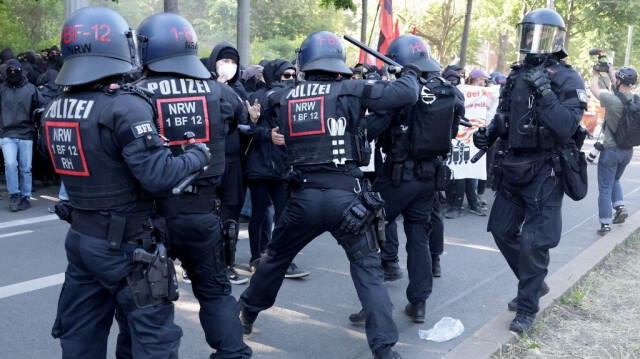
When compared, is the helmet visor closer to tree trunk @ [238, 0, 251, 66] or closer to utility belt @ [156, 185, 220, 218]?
utility belt @ [156, 185, 220, 218]

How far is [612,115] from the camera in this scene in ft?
27.3

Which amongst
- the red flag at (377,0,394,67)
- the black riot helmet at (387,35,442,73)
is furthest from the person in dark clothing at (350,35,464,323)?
the red flag at (377,0,394,67)

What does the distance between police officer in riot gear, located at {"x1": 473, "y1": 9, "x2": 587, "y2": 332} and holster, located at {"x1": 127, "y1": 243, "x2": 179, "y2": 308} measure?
2.69 metres

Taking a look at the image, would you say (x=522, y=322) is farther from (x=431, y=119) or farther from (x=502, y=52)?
(x=502, y=52)

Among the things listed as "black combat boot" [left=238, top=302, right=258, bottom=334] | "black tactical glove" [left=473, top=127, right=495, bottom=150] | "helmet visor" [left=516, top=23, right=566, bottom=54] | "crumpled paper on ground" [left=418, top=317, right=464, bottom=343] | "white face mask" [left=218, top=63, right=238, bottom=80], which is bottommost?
"crumpled paper on ground" [left=418, top=317, right=464, bottom=343]

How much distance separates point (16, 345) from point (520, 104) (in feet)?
12.7

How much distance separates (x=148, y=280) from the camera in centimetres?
311

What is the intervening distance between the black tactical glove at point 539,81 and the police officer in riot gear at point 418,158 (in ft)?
2.04

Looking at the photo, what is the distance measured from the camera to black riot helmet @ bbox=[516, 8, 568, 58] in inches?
188

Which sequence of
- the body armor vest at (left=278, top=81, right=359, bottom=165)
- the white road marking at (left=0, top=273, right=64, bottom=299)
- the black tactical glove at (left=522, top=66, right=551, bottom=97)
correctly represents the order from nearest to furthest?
1. the body armor vest at (left=278, top=81, right=359, bottom=165)
2. the black tactical glove at (left=522, top=66, right=551, bottom=97)
3. the white road marking at (left=0, top=273, right=64, bottom=299)

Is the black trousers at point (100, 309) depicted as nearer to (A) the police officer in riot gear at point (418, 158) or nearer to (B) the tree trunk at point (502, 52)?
(A) the police officer in riot gear at point (418, 158)

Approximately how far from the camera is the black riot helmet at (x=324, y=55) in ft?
14.0

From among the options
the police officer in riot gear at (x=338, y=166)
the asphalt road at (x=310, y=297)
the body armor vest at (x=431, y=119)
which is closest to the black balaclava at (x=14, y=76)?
the asphalt road at (x=310, y=297)

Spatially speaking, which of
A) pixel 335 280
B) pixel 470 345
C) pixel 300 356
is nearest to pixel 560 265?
pixel 335 280
